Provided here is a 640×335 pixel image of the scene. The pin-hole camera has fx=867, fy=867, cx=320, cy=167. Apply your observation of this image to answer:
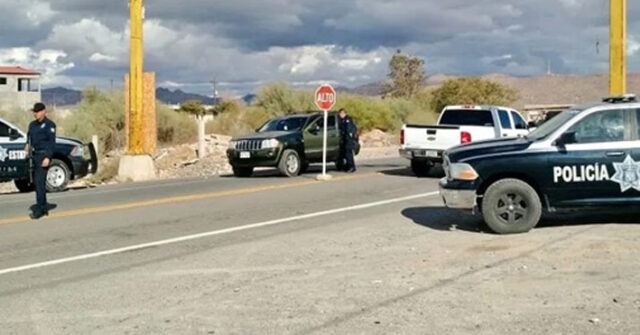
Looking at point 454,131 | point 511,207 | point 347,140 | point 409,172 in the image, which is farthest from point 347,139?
point 511,207

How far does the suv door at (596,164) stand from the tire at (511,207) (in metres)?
0.31

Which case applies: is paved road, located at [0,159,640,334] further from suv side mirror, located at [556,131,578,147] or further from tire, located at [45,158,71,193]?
tire, located at [45,158,71,193]

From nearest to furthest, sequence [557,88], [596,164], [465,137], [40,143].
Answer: [596,164] < [40,143] < [465,137] < [557,88]

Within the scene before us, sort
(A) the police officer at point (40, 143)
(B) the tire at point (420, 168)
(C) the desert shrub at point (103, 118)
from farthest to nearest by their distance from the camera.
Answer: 1. (C) the desert shrub at point (103, 118)
2. (B) the tire at point (420, 168)
3. (A) the police officer at point (40, 143)

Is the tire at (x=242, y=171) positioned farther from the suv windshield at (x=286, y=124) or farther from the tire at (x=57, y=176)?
the tire at (x=57, y=176)

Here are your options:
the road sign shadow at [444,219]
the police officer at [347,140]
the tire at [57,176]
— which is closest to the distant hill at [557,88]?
the police officer at [347,140]

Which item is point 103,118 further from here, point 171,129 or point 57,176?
point 57,176

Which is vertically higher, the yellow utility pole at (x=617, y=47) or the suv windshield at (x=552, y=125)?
the yellow utility pole at (x=617, y=47)

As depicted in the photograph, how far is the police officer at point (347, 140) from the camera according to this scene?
25.2 metres

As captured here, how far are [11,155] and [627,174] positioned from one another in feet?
45.6

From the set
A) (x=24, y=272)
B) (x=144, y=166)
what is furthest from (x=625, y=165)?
(x=144, y=166)

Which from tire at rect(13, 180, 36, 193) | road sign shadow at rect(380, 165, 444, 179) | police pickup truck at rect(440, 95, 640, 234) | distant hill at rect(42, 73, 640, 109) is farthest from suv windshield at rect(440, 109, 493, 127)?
distant hill at rect(42, 73, 640, 109)

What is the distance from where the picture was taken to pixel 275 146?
23.6 m

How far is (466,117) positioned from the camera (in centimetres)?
2288
